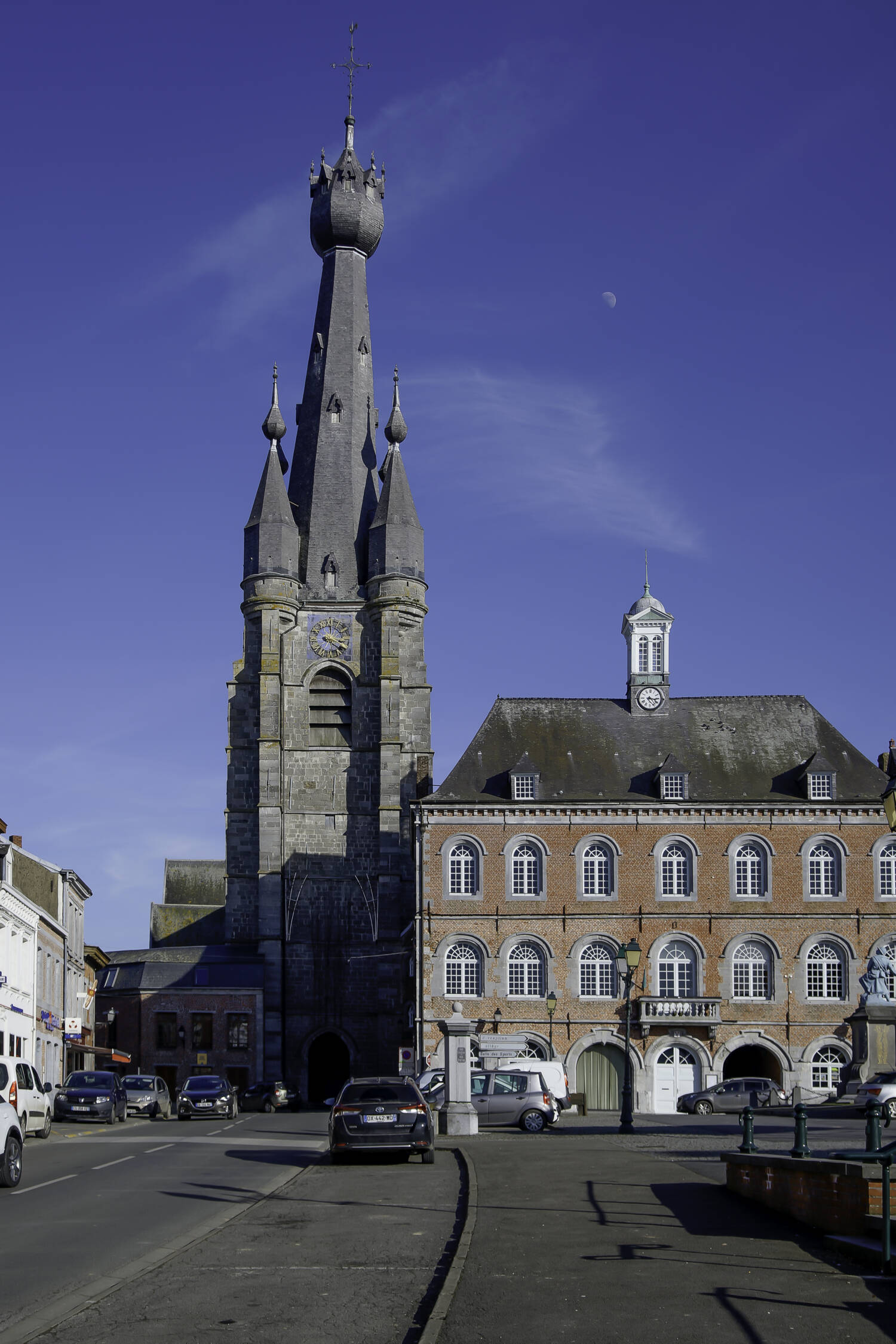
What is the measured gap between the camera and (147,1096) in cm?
4709

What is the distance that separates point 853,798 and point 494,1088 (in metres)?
27.5

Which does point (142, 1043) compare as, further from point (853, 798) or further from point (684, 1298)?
point (684, 1298)

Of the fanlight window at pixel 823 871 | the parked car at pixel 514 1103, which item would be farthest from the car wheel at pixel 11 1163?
the fanlight window at pixel 823 871

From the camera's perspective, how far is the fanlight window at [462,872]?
190ft

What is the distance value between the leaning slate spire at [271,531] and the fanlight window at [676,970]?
90.7 ft

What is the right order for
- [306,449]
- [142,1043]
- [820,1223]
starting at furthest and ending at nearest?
1. [306,449]
2. [142,1043]
3. [820,1223]

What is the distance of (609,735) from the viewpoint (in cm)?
6162

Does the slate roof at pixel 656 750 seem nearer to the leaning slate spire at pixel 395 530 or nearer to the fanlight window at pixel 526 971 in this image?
the fanlight window at pixel 526 971

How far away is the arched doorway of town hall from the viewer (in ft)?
184

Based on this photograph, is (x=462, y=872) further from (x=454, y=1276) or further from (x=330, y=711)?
(x=454, y=1276)

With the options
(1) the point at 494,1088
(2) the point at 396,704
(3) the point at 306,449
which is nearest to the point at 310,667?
(2) the point at 396,704

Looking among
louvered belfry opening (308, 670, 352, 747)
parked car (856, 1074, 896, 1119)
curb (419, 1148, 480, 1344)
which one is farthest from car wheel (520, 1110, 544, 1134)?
louvered belfry opening (308, 670, 352, 747)

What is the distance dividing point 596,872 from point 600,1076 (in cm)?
717

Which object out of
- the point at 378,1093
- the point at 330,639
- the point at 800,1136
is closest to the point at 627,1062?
the point at 378,1093
